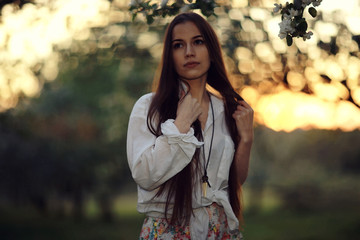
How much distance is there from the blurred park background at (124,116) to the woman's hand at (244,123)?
637mm

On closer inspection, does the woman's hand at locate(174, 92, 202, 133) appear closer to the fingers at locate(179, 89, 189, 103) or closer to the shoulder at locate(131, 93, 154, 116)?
the fingers at locate(179, 89, 189, 103)

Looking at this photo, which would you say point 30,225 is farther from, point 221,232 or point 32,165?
point 221,232

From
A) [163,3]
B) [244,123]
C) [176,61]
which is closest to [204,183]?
[244,123]

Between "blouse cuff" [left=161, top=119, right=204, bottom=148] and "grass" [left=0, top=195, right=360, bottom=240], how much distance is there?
537 inches

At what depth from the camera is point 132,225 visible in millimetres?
17984

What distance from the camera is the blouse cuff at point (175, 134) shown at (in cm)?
216

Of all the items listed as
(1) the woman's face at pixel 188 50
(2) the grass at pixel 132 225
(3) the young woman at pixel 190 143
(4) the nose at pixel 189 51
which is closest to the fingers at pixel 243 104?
(3) the young woman at pixel 190 143

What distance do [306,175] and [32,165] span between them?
361 inches

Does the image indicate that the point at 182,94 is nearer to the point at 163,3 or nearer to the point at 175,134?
the point at 175,134

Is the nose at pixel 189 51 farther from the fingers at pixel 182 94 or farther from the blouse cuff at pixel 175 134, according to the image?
the blouse cuff at pixel 175 134

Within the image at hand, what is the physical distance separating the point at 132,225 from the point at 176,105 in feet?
52.8

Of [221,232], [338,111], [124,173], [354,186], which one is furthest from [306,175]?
[221,232]

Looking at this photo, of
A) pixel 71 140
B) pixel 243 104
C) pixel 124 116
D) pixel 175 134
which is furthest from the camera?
pixel 71 140

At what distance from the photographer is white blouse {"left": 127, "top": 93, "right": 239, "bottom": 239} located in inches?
85.4
